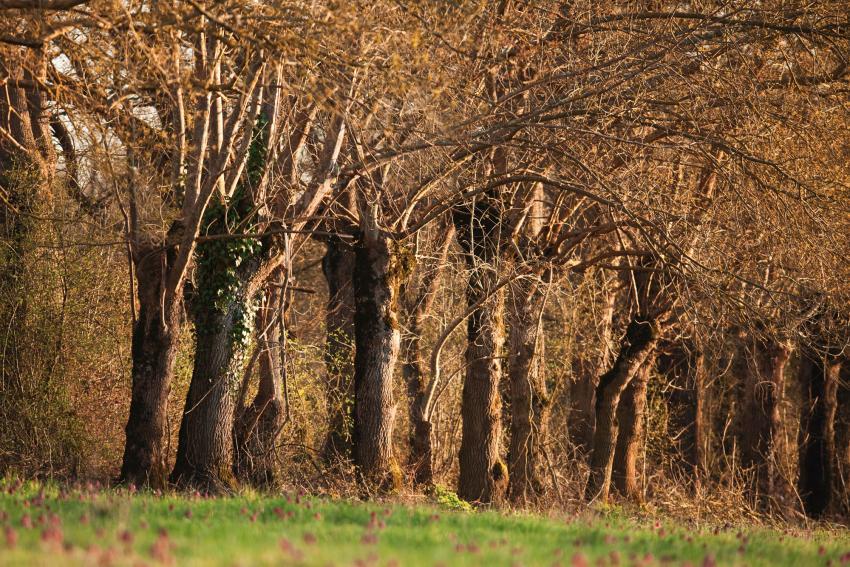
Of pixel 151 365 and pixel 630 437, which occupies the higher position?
pixel 151 365

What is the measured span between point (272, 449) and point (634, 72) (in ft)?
23.4

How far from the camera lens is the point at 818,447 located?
23.6 metres

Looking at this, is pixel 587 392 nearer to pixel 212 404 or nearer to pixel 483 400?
pixel 483 400

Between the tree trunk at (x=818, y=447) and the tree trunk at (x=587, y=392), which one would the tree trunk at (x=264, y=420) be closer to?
the tree trunk at (x=587, y=392)

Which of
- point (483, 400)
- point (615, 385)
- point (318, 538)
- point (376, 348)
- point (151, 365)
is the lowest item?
point (318, 538)

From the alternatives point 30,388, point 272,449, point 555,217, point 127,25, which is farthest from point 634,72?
point 30,388

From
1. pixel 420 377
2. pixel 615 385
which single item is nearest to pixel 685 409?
pixel 615 385

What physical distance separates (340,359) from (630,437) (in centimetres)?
610

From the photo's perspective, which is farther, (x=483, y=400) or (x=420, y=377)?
(x=420, y=377)

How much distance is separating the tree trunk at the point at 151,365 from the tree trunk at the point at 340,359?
283 cm

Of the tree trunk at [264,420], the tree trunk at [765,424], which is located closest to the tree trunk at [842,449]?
the tree trunk at [765,424]

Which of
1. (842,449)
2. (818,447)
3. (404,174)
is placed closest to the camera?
(404,174)

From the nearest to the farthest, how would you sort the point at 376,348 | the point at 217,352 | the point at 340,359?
1. the point at 217,352
2. the point at 376,348
3. the point at 340,359

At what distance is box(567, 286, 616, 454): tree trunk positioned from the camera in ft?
63.7
